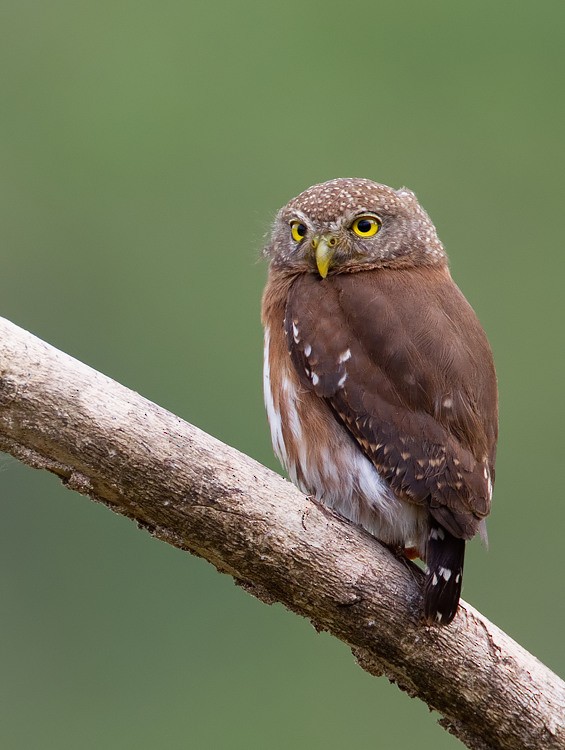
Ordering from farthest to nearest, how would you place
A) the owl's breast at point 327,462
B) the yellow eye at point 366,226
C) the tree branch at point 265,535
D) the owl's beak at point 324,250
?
the yellow eye at point 366,226
the owl's beak at point 324,250
the owl's breast at point 327,462
the tree branch at point 265,535

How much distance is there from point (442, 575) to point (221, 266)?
864cm

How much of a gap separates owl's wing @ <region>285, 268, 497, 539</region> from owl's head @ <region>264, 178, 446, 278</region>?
33 cm

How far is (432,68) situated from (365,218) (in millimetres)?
11384

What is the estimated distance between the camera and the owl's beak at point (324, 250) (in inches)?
185

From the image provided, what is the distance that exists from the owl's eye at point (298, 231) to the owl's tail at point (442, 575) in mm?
1361

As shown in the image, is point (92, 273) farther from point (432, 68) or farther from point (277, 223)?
point (277, 223)

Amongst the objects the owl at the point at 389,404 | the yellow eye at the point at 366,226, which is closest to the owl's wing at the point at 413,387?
the owl at the point at 389,404

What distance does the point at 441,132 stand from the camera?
14.5 m

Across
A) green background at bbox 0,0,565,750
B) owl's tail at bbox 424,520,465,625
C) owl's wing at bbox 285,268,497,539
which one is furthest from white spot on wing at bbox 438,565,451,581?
green background at bbox 0,0,565,750

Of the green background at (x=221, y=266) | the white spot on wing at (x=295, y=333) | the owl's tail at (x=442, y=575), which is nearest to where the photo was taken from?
the owl's tail at (x=442, y=575)

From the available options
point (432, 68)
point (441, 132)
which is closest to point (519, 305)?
point (441, 132)

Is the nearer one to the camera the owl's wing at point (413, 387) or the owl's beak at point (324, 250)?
the owl's wing at point (413, 387)

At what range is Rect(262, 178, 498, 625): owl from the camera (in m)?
4.10

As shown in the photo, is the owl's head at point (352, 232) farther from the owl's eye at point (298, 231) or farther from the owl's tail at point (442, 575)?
the owl's tail at point (442, 575)
